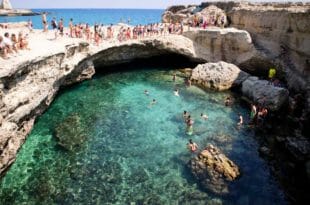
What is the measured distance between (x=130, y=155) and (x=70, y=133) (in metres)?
5.07

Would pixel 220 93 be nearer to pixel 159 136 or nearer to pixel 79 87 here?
pixel 159 136

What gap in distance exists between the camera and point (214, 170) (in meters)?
17.5

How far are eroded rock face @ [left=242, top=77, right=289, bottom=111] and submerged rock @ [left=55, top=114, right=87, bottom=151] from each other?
15147mm

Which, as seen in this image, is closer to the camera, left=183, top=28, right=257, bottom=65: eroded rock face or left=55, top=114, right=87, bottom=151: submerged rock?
left=55, top=114, right=87, bottom=151: submerged rock

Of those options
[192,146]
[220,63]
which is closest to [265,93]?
[220,63]

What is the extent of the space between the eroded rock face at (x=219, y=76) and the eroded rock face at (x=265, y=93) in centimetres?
185

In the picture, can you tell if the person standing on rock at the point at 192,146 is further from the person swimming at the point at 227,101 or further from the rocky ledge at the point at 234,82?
the rocky ledge at the point at 234,82

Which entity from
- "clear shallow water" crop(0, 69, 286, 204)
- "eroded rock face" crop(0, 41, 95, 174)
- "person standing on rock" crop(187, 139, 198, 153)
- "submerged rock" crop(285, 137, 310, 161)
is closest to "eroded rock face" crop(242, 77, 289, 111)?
"clear shallow water" crop(0, 69, 286, 204)

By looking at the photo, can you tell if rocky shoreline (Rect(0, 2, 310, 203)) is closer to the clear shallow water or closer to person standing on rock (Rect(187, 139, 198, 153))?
the clear shallow water

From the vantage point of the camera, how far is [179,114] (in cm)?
2514

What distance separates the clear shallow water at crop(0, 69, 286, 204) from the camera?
15703 mm

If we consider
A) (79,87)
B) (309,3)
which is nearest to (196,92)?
(79,87)

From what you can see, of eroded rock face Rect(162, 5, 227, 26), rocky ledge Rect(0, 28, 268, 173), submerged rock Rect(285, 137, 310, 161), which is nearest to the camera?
rocky ledge Rect(0, 28, 268, 173)

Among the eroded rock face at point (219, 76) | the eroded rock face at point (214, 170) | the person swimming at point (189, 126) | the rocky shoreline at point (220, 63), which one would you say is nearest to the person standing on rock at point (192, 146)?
the eroded rock face at point (214, 170)
